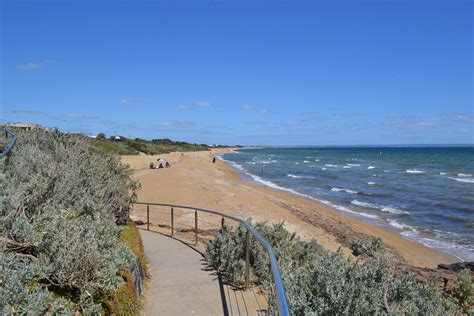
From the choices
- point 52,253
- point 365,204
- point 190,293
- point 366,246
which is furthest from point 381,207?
point 52,253

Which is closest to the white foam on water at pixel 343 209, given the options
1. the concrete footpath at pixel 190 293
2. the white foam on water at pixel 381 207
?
the white foam on water at pixel 381 207

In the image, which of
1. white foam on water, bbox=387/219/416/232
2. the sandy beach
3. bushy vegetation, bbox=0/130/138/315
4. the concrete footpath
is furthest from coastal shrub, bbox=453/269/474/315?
white foam on water, bbox=387/219/416/232

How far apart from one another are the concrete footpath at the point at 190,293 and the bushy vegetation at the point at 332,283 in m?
0.29

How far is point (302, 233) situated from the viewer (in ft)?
48.5

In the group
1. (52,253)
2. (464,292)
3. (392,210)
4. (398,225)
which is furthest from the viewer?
(392,210)

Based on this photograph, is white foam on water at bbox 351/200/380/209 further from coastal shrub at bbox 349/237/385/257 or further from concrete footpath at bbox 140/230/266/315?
concrete footpath at bbox 140/230/266/315

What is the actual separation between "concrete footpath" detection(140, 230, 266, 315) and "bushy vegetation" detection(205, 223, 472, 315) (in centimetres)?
29

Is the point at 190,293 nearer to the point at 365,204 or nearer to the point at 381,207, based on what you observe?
the point at 381,207

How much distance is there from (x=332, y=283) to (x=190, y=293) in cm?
204

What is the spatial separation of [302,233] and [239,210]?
4.56 metres

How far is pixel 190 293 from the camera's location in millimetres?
5160

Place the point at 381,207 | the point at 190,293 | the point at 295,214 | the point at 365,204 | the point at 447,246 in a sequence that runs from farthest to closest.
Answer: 1. the point at 365,204
2. the point at 381,207
3. the point at 295,214
4. the point at 447,246
5. the point at 190,293

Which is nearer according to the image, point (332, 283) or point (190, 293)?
point (332, 283)

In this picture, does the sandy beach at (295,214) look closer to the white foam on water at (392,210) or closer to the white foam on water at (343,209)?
the white foam on water at (343,209)
